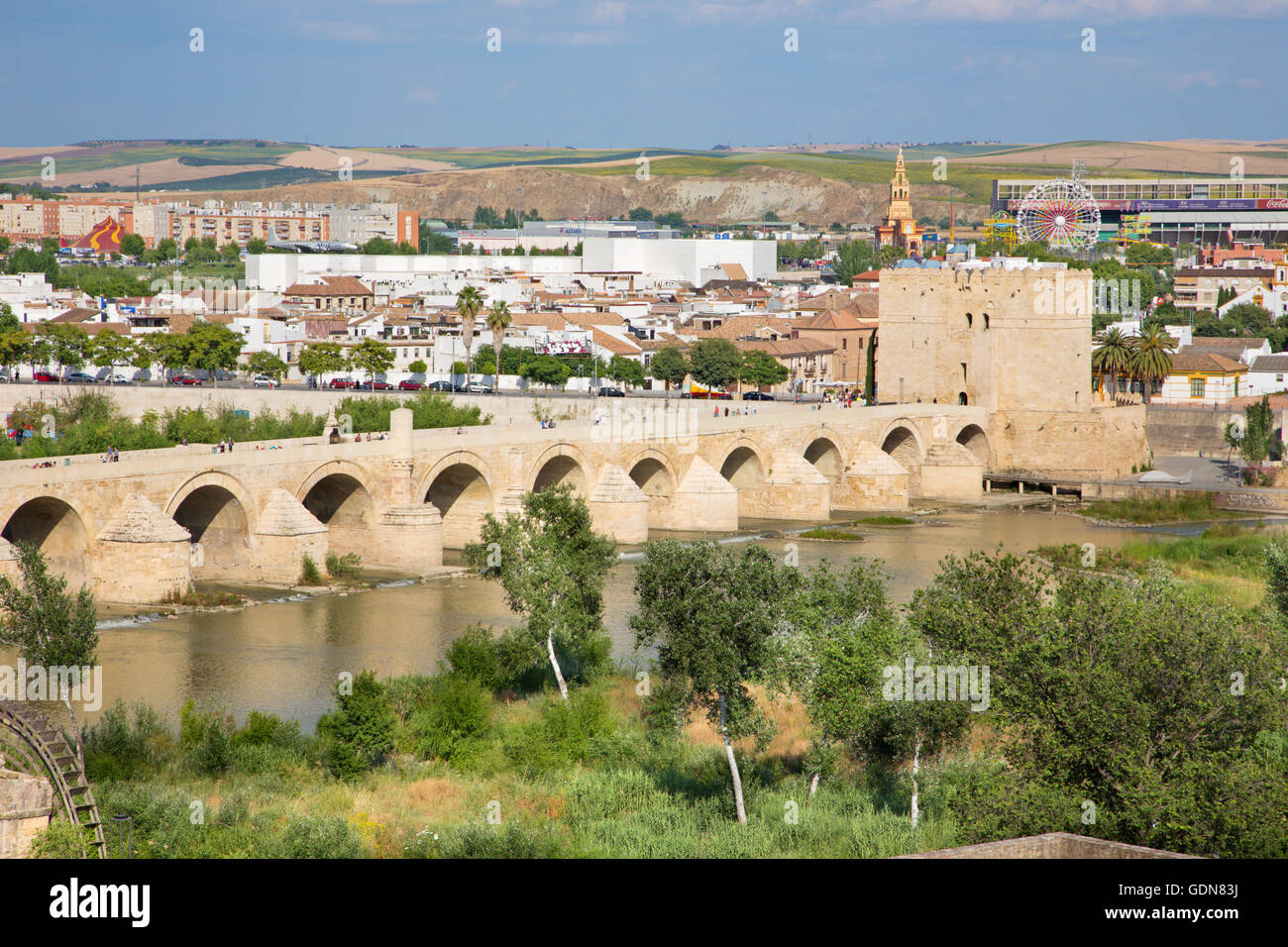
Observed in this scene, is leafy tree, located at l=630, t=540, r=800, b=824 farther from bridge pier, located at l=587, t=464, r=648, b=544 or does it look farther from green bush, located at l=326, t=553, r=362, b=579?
bridge pier, located at l=587, t=464, r=648, b=544

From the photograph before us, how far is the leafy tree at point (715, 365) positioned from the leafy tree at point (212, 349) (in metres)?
22.9

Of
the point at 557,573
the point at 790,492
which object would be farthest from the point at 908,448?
the point at 557,573

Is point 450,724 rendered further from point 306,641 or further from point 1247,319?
point 1247,319

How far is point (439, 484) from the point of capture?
46.7 metres

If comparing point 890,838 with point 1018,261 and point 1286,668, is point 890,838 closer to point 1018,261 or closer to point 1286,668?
point 1286,668

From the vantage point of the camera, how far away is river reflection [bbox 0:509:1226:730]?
1120 inches

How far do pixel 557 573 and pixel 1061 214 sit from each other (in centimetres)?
8077

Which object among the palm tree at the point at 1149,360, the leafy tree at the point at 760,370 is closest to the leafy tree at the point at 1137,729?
the palm tree at the point at 1149,360

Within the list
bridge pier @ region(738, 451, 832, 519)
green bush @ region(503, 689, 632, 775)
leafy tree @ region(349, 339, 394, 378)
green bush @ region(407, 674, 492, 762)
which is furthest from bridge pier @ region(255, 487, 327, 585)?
leafy tree @ region(349, 339, 394, 378)

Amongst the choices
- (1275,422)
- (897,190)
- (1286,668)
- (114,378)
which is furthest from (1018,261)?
(897,190)

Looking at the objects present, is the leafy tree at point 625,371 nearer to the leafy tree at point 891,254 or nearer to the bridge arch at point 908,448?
the bridge arch at point 908,448

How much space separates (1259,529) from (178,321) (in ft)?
195

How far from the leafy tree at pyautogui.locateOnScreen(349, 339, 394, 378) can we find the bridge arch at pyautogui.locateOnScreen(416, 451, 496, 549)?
31.4m

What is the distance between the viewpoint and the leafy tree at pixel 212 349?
76.9 m
